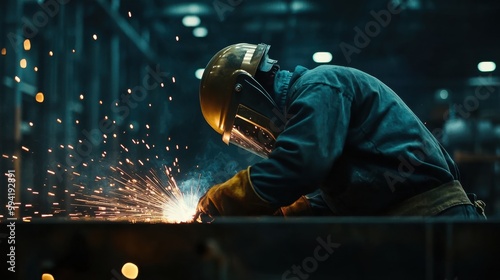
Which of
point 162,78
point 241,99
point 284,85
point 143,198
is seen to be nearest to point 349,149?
point 284,85

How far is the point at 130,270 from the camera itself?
3.86 feet

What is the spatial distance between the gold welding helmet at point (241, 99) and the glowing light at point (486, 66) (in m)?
3.79

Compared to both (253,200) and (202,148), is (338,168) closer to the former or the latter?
(253,200)

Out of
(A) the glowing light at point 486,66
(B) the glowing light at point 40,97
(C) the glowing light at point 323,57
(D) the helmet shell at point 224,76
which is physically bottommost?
(D) the helmet shell at point 224,76

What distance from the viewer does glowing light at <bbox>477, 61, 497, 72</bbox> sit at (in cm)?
543

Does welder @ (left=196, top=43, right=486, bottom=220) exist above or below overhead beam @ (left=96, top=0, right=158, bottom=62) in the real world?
below

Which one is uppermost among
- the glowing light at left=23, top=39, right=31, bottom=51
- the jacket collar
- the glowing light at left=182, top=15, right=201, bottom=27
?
the glowing light at left=23, top=39, right=31, bottom=51

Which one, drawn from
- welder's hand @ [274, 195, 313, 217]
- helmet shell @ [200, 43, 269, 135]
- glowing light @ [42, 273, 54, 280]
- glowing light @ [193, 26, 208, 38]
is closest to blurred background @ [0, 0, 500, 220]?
glowing light @ [193, 26, 208, 38]

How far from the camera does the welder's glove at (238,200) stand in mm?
1770

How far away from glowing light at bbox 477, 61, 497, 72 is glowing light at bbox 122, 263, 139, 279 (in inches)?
198

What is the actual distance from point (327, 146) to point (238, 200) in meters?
0.33

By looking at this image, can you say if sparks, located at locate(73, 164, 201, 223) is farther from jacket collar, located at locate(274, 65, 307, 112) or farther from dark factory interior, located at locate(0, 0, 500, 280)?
jacket collar, located at locate(274, 65, 307, 112)

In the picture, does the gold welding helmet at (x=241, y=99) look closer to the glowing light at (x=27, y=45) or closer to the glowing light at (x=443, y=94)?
the glowing light at (x=27, y=45)

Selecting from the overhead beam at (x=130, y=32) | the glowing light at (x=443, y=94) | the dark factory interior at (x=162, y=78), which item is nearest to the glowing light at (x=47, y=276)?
the dark factory interior at (x=162, y=78)
